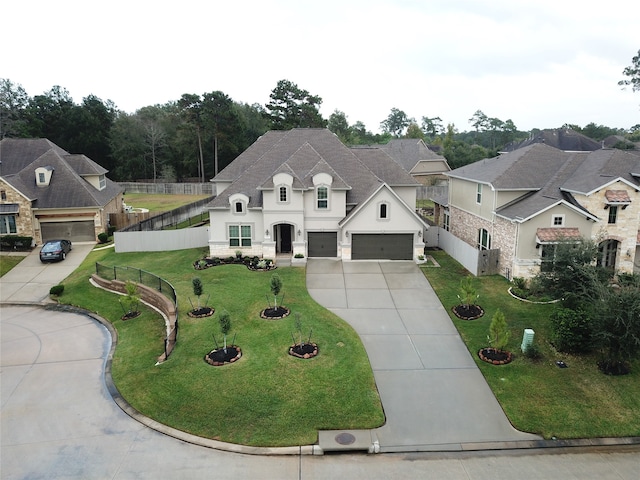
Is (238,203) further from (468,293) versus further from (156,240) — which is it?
(468,293)

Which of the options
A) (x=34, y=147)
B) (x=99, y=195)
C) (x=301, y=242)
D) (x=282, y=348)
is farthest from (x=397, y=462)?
(x=34, y=147)

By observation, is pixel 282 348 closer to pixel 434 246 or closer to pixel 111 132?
pixel 434 246

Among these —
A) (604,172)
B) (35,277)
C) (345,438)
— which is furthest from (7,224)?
(604,172)

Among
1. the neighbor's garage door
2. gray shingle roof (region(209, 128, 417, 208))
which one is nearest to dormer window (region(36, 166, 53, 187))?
the neighbor's garage door

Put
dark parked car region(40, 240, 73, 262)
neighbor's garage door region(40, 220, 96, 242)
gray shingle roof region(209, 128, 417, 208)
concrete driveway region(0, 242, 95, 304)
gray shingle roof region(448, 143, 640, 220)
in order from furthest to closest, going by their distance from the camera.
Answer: neighbor's garage door region(40, 220, 96, 242) < dark parked car region(40, 240, 73, 262) < gray shingle roof region(209, 128, 417, 208) < concrete driveway region(0, 242, 95, 304) < gray shingle roof region(448, 143, 640, 220)

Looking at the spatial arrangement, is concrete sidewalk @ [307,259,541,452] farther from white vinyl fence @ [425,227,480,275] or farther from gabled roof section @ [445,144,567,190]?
gabled roof section @ [445,144,567,190]

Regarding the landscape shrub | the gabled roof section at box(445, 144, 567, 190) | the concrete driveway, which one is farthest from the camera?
Answer: the concrete driveway
